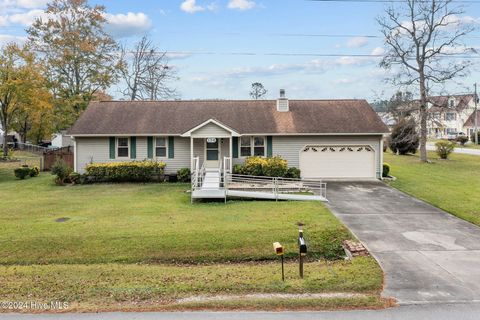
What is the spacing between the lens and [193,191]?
1552cm

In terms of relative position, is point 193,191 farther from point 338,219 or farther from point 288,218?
point 338,219

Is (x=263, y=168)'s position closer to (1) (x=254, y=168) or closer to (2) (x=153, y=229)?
(1) (x=254, y=168)

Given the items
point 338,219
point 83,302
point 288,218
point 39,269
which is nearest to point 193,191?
point 288,218

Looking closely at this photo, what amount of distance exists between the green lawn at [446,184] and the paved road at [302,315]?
7218 millimetres

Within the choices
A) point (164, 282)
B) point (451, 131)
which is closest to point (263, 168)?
point (164, 282)

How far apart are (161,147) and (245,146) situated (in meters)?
4.67

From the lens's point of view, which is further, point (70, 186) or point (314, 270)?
point (70, 186)

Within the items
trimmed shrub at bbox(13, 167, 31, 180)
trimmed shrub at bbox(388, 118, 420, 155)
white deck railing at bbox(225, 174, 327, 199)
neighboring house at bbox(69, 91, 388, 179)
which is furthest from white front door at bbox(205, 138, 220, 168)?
trimmed shrub at bbox(388, 118, 420, 155)

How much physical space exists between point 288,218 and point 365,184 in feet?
29.8

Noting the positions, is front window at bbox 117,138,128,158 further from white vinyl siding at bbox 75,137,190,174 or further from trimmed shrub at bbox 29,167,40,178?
trimmed shrub at bbox 29,167,40,178

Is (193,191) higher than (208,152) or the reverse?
the reverse

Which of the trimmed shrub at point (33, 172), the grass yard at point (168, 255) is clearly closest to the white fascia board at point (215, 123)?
the grass yard at point (168, 255)

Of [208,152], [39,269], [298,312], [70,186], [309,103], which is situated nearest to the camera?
[298,312]

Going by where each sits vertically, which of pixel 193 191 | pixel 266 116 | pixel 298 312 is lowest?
pixel 298 312
